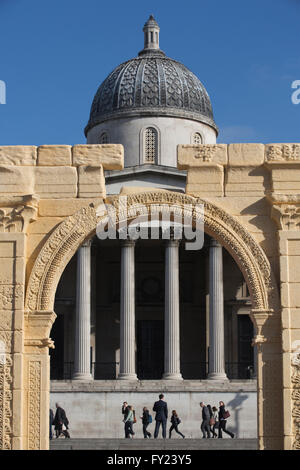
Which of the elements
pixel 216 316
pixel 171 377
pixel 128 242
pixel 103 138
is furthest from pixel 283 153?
pixel 103 138

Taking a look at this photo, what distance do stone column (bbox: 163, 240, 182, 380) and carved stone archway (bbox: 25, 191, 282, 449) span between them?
2676cm

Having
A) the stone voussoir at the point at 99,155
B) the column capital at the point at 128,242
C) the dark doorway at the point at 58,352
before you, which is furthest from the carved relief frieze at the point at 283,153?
the dark doorway at the point at 58,352

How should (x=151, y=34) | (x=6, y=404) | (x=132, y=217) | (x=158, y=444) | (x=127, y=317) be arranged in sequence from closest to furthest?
(x=6, y=404) < (x=132, y=217) < (x=158, y=444) < (x=127, y=317) < (x=151, y=34)

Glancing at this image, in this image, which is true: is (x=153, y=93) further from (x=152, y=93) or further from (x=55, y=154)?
(x=55, y=154)

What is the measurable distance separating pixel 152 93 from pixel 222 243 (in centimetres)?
3747

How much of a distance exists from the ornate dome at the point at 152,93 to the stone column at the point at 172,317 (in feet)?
33.9

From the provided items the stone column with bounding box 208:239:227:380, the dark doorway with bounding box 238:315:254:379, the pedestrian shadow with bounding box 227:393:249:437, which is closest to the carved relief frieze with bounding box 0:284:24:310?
the pedestrian shadow with bounding box 227:393:249:437

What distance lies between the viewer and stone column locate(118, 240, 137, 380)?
45000 mm

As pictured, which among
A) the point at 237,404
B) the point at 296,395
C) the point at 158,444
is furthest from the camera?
the point at 237,404

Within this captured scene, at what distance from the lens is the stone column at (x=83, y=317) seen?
45.4 m

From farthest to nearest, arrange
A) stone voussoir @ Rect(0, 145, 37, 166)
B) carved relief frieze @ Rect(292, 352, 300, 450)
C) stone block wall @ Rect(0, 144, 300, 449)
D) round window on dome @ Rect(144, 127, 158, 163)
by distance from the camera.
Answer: round window on dome @ Rect(144, 127, 158, 163)
stone voussoir @ Rect(0, 145, 37, 166)
stone block wall @ Rect(0, 144, 300, 449)
carved relief frieze @ Rect(292, 352, 300, 450)

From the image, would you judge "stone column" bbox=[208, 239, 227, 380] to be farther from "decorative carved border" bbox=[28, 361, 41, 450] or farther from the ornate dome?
"decorative carved border" bbox=[28, 361, 41, 450]

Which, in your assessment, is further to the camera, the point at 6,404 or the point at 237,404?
the point at 237,404

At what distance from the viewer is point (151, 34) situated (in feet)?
200
